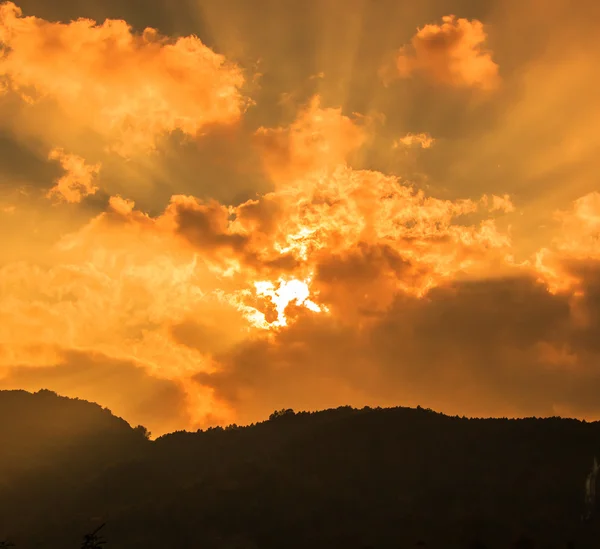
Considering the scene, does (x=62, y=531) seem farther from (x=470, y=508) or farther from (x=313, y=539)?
(x=470, y=508)

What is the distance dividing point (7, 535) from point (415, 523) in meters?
114

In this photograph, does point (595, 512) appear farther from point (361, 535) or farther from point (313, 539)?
point (313, 539)

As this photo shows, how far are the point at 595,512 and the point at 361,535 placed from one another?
60.6 metres

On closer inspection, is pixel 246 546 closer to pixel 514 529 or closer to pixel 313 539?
pixel 313 539

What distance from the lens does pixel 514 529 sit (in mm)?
177125

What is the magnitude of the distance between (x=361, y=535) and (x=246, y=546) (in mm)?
30524

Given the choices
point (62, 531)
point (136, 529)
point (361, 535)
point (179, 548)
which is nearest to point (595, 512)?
point (361, 535)

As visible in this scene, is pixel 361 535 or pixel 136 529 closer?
pixel 361 535

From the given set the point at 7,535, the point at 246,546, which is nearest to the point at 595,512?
the point at 246,546

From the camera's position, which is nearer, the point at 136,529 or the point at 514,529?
the point at 514,529

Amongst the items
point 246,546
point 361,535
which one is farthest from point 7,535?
point 361,535

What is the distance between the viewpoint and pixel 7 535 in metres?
199

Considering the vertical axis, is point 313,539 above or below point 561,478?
below

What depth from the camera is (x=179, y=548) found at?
627ft
